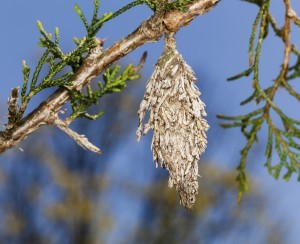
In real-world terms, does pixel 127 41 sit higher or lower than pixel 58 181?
lower

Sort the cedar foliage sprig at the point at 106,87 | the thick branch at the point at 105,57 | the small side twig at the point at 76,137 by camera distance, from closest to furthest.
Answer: the thick branch at the point at 105,57 < the small side twig at the point at 76,137 < the cedar foliage sprig at the point at 106,87

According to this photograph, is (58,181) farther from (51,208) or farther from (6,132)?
(6,132)

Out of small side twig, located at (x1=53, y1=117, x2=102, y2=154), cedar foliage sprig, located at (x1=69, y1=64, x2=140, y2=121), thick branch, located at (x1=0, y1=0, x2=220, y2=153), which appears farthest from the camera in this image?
cedar foliage sprig, located at (x1=69, y1=64, x2=140, y2=121)

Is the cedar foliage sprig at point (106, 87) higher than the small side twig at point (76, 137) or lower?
higher

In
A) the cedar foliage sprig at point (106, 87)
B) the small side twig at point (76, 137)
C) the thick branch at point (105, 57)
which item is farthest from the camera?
the cedar foliage sprig at point (106, 87)

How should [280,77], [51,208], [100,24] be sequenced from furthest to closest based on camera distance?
1. [51,208]
2. [280,77]
3. [100,24]

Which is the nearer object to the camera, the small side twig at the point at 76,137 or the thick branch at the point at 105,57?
the thick branch at the point at 105,57

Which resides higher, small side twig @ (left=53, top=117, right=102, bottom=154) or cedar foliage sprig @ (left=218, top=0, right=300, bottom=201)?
cedar foliage sprig @ (left=218, top=0, right=300, bottom=201)

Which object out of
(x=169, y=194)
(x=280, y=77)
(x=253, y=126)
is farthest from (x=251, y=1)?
(x=169, y=194)
